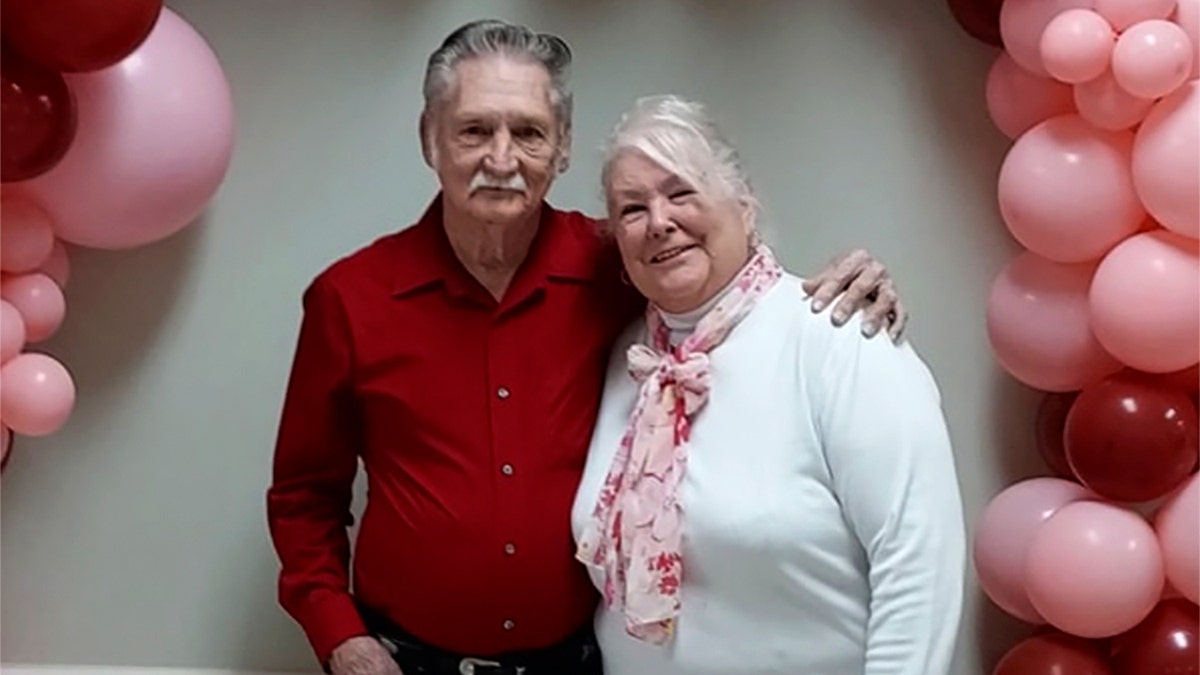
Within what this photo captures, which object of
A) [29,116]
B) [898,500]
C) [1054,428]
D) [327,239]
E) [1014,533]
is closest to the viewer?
[898,500]

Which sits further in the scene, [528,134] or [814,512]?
[528,134]

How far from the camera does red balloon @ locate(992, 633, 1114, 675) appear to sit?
212cm

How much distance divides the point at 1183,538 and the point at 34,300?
1.51m

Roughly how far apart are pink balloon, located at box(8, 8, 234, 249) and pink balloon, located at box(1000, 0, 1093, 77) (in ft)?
3.67

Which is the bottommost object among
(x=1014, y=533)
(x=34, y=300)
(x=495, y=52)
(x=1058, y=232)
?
(x=1014, y=533)

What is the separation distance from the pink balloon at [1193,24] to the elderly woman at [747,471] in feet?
1.75

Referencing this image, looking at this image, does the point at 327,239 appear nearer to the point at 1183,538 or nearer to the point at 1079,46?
the point at 1079,46

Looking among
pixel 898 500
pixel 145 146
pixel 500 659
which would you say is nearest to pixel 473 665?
pixel 500 659

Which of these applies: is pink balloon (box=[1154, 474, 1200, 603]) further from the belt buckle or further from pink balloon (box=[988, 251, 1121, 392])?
the belt buckle

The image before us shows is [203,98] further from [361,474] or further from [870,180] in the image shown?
[870,180]

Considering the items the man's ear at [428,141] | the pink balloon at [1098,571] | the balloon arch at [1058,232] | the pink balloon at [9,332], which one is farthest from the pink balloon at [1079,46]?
the pink balloon at [9,332]

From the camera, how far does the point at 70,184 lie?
2.10 m

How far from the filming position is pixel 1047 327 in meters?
2.13

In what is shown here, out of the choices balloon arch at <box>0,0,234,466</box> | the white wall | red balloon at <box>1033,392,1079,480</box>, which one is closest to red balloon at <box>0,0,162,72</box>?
balloon arch at <box>0,0,234,466</box>
